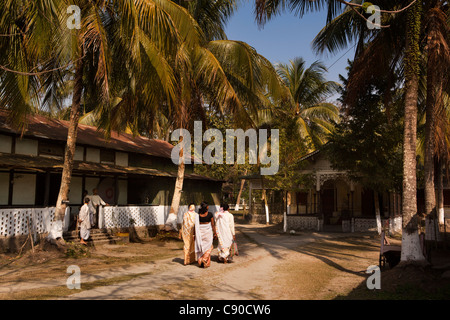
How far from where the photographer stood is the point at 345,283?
8.15m

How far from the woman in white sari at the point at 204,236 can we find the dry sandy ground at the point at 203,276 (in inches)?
10.6

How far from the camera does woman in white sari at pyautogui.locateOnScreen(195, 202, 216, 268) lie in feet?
31.3

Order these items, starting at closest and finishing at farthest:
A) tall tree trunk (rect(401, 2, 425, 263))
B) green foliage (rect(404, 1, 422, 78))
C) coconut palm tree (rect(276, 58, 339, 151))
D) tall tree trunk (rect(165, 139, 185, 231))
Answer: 1. tall tree trunk (rect(401, 2, 425, 263))
2. green foliage (rect(404, 1, 422, 78))
3. tall tree trunk (rect(165, 139, 185, 231))
4. coconut palm tree (rect(276, 58, 339, 151))

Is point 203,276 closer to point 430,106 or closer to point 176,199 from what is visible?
point 176,199

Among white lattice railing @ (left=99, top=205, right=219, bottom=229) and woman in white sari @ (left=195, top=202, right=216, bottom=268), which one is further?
white lattice railing @ (left=99, top=205, right=219, bottom=229)

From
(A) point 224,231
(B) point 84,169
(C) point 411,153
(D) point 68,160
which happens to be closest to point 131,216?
(B) point 84,169

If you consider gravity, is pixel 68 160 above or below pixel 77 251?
above

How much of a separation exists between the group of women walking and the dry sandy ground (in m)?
0.28

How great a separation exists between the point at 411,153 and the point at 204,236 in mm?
5246

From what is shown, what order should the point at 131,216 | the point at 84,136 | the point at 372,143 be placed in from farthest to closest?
1. the point at 84,136
2. the point at 372,143
3. the point at 131,216

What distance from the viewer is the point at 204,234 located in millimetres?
9734

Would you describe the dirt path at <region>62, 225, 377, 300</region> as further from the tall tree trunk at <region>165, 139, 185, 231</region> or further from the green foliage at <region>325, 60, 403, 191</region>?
the green foliage at <region>325, 60, 403, 191</region>

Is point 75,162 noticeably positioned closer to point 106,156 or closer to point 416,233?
point 106,156

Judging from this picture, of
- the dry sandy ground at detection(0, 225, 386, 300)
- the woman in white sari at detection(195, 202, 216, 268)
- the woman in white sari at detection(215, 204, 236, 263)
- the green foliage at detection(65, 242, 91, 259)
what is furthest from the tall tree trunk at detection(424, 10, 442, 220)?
the green foliage at detection(65, 242, 91, 259)
